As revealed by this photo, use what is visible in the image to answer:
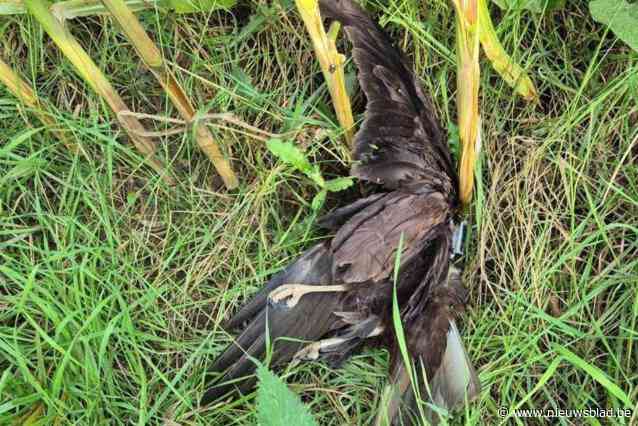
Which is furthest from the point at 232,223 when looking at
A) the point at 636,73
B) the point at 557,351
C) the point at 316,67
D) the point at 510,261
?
the point at 636,73

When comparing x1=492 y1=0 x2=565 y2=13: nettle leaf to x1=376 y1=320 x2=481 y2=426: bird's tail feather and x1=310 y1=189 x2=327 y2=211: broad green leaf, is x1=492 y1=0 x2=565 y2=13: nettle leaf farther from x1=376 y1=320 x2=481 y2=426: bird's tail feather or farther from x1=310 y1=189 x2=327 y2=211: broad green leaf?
x1=376 y1=320 x2=481 y2=426: bird's tail feather

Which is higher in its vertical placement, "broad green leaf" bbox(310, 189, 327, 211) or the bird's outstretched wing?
the bird's outstretched wing

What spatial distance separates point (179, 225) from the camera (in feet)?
4.84

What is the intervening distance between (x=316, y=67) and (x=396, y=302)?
0.61m

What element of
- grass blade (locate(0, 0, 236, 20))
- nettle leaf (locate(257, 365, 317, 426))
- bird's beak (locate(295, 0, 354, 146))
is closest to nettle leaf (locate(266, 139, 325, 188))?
bird's beak (locate(295, 0, 354, 146))

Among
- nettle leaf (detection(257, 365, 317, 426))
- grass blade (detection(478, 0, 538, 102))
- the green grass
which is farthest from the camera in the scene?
the green grass

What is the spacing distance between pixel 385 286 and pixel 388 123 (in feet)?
1.08

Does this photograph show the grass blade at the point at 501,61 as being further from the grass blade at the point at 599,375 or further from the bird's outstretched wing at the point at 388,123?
the grass blade at the point at 599,375

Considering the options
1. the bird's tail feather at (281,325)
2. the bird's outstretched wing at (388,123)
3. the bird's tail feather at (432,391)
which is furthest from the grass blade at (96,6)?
the bird's tail feather at (432,391)

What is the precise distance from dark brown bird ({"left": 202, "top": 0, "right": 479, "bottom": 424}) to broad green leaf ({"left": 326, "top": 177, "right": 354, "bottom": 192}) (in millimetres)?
37

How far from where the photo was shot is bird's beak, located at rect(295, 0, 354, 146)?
1.08 m

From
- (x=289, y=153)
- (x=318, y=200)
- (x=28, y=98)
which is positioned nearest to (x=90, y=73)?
(x=28, y=98)

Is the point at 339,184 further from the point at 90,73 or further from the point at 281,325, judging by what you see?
the point at 90,73

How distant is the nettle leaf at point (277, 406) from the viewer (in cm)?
100
